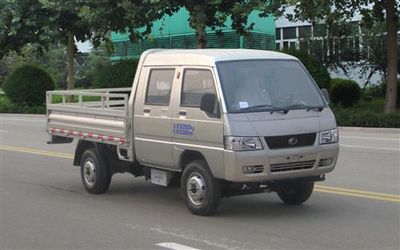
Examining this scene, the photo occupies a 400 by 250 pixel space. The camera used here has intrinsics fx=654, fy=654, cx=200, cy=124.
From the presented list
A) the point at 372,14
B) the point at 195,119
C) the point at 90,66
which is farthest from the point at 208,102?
the point at 90,66

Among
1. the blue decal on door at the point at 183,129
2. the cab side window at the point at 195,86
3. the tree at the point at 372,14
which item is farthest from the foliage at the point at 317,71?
the blue decal on door at the point at 183,129

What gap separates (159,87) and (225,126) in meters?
1.51

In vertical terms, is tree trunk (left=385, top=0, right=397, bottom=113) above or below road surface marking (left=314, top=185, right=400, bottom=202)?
A: above

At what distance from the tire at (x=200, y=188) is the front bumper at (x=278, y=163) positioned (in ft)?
1.11

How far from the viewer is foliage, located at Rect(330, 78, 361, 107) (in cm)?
2831

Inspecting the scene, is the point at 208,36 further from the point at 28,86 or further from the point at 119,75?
the point at 28,86

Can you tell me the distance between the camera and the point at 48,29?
31641 mm

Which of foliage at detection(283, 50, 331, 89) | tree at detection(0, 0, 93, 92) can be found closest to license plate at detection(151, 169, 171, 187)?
foliage at detection(283, 50, 331, 89)

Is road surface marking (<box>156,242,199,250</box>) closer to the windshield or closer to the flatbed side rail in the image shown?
the windshield

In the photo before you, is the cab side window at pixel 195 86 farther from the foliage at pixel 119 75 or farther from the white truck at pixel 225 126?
the foliage at pixel 119 75

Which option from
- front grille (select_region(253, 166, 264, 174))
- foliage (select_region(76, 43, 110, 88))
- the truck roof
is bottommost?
front grille (select_region(253, 166, 264, 174))

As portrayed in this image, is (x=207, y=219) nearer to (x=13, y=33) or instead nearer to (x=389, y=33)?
(x=389, y=33)

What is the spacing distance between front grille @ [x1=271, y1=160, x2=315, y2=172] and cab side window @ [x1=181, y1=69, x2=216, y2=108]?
1.17 metres

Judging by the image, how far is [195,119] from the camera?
7941 mm
